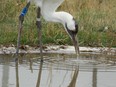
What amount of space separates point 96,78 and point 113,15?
6957 mm

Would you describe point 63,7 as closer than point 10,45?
No

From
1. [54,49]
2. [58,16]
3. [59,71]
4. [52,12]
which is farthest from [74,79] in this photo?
[54,49]

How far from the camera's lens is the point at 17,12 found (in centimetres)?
1386

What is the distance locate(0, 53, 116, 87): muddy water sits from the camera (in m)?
7.54

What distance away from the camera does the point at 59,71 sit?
27.6 ft

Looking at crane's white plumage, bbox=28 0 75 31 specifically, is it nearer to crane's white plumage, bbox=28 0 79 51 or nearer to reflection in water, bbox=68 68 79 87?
crane's white plumage, bbox=28 0 79 51

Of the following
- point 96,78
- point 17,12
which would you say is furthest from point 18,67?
point 17,12

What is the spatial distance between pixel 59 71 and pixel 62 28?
3925 millimetres

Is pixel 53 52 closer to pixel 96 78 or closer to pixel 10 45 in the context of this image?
pixel 10 45

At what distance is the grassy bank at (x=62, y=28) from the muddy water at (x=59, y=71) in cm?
146

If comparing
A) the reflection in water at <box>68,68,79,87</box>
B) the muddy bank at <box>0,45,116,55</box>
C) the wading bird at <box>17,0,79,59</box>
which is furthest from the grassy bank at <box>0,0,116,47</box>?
A: the reflection in water at <box>68,68,79,87</box>

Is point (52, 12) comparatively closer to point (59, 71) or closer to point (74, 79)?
point (59, 71)

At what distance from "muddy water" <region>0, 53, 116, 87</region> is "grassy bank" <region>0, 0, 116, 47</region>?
1456 mm

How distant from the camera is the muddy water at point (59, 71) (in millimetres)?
7543
